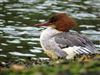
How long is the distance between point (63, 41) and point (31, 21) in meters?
7.46

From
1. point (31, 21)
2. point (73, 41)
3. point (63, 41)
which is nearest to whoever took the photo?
point (73, 41)

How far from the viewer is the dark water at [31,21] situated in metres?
13.5

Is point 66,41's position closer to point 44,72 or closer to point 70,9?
point 44,72

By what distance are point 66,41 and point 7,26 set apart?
22.0 ft

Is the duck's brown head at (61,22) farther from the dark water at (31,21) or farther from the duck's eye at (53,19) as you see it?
the dark water at (31,21)

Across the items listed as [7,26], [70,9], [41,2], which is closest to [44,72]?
[7,26]

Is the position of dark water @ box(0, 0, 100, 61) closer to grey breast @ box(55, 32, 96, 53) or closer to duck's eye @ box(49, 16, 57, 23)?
duck's eye @ box(49, 16, 57, 23)

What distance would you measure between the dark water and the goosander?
2.21m

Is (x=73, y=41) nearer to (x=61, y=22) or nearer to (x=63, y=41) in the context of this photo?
(x=63, y=41)

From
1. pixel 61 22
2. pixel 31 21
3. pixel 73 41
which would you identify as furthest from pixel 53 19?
pixel 31 21

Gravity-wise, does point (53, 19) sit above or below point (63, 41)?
above

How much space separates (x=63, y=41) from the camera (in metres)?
9.89

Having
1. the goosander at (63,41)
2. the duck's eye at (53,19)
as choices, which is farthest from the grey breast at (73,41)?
the duck's eye at (53,19)

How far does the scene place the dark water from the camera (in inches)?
531
